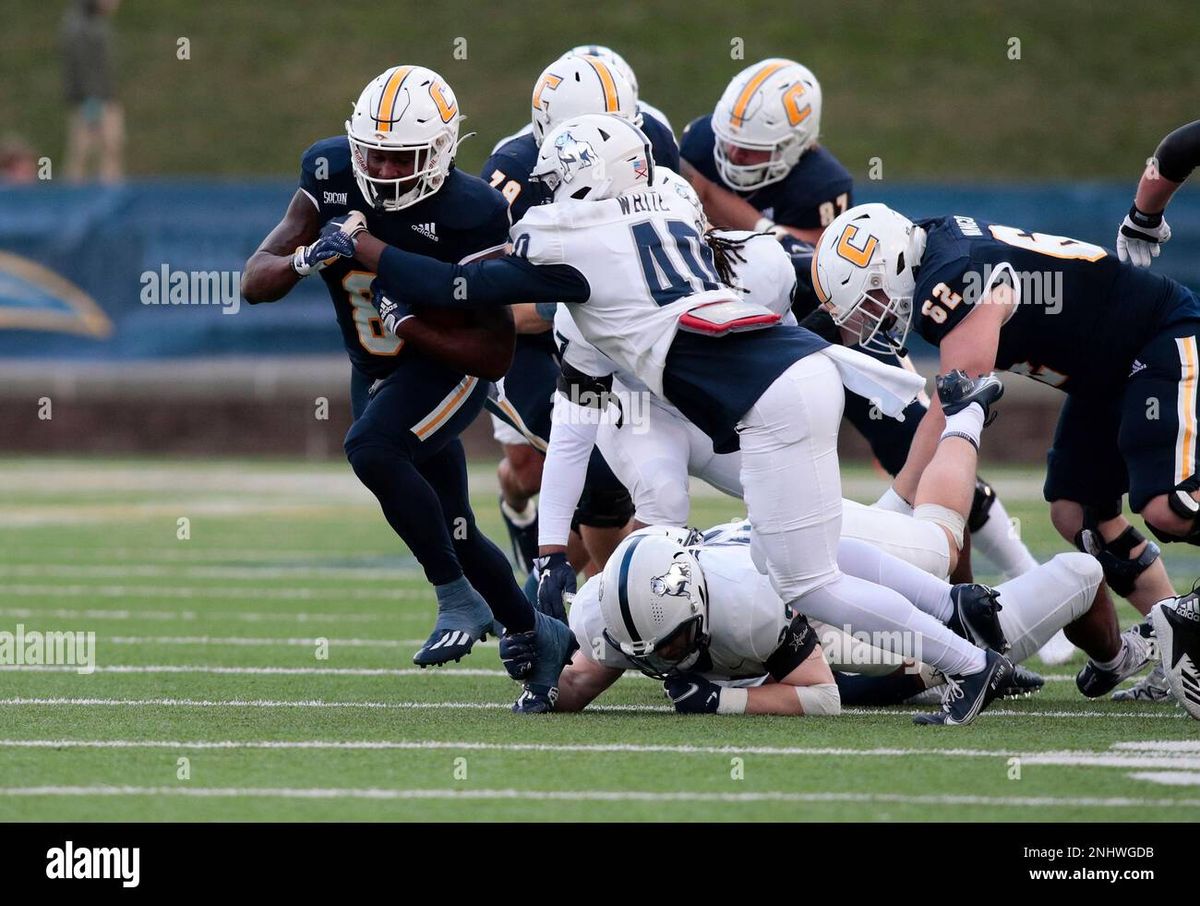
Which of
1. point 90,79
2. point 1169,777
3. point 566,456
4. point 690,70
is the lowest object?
point 1169,777

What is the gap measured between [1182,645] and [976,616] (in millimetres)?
560

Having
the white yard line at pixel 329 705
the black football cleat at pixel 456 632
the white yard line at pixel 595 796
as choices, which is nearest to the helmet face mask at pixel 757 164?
the black football cleat at pixel 456 632

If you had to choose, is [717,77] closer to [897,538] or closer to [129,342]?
[129,342]

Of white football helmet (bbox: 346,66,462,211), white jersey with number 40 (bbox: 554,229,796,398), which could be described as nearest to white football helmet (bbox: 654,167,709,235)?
white jersey with number 40 (bbox: 554,229,796,398)

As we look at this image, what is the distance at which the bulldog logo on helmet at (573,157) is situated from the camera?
5.41 metres

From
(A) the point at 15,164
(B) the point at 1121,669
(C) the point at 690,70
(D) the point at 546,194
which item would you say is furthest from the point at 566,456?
(C) the point at 690,70

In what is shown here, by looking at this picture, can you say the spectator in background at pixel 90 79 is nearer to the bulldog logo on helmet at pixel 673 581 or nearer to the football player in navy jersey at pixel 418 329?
the football player in navy jersey at pixel 418 329

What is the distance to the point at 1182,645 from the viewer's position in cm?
536

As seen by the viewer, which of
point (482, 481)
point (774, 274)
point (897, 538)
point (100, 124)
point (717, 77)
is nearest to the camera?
point (897, 538)

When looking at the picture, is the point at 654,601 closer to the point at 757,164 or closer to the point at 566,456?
the point at 566,456

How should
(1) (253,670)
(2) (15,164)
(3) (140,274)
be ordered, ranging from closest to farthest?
(1) (253,670) < (3) (140,274) < (2) (15,164)
